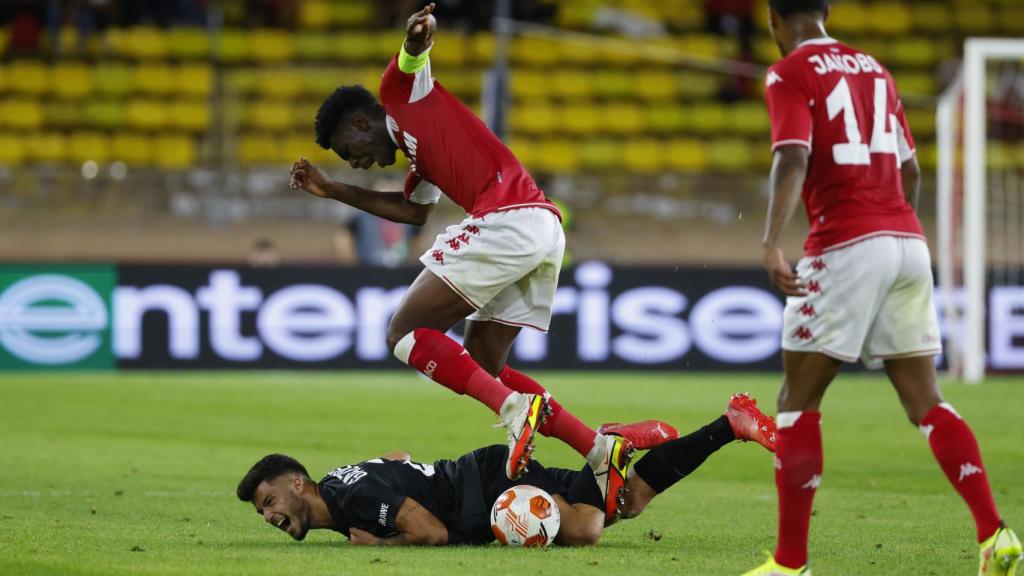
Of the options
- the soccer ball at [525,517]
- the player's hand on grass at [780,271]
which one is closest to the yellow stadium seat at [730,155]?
the soccer ball at [525,517]

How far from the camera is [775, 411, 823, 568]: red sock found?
4.57 metres

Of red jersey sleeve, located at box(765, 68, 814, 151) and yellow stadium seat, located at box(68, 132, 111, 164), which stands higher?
yellow stadium seat, located at box(68, 132, 111, 164)

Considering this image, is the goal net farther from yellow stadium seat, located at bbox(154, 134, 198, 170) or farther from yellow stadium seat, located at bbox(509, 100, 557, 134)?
yellow stadium seat, located at bbox(154, 134, 198, 170)

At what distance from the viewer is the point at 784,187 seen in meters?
4.48

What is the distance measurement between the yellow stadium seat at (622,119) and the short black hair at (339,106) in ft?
49.0

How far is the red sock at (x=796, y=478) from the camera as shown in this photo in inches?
180

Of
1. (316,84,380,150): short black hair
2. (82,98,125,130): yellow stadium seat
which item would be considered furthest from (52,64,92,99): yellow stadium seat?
(316,84,380,150): short black hair

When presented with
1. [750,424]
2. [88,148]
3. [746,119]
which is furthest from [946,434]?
[746,119]

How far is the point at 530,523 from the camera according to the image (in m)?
5.51

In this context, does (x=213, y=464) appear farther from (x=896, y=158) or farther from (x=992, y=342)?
(x=992, y=342)

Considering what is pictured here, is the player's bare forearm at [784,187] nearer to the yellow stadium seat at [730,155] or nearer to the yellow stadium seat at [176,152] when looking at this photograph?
the yellow stadium seat at [176,152]

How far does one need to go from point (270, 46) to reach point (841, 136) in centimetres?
1706

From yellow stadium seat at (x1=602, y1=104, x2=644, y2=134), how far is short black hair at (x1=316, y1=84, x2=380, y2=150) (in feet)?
49.0

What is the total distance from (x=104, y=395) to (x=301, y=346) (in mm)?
2812
